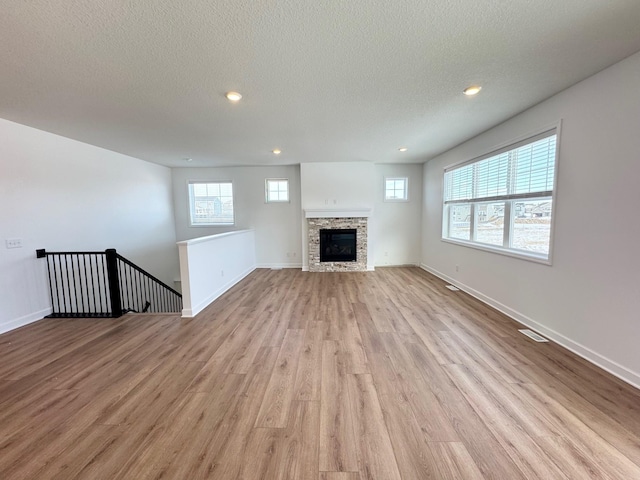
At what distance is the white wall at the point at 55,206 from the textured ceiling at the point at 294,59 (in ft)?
1.46

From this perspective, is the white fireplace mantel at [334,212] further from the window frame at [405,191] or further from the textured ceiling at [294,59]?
the textured ceiling at [294,59]

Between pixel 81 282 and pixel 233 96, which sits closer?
pixel 233 96

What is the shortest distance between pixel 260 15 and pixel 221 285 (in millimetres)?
3935

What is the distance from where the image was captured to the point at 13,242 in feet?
10.3

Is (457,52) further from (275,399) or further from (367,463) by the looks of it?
(275,399)

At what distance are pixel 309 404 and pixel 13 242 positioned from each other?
426 cm

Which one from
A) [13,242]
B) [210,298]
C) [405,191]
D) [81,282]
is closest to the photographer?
[13,242]

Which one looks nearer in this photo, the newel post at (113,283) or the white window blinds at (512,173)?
the white window blinds at (512,173)

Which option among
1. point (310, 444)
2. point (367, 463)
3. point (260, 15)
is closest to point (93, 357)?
point (310, 444)

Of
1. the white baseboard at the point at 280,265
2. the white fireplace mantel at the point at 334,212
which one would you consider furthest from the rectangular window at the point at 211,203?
the white fireplace mantel at the point at 334,212

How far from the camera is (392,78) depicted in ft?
7.29

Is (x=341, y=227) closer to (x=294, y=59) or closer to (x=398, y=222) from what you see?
(x=398, y=222)

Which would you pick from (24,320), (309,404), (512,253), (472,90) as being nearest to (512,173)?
(512,253)

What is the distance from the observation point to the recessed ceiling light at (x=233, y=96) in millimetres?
2434
